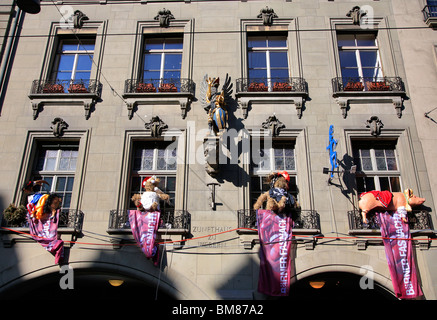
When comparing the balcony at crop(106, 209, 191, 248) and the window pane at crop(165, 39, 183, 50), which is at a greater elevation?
the window pane at crop(165, 39, 183, 50)

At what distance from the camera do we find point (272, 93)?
1227 cm

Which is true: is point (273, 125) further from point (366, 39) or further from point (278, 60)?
point (366, 39)

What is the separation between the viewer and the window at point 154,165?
38.5ft

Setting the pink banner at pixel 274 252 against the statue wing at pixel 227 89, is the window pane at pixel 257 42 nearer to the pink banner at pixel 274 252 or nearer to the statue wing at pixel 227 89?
the statue wing at pixel 227 89

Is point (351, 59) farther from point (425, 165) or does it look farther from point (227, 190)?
point (227, 190)

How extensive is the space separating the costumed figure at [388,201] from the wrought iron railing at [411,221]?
20cm

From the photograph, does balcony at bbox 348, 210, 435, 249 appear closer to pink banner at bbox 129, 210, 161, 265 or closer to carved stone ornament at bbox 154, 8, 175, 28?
pink banner at bbox 129, 210, 161, 265

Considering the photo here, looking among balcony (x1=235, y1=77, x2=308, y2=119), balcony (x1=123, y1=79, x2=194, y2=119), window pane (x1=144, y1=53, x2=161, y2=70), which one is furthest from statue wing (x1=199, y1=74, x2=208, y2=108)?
window pane (x1=144, y1=53, x2=161, y2=70)

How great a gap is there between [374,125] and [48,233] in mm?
9886

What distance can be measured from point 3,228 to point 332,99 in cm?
1035

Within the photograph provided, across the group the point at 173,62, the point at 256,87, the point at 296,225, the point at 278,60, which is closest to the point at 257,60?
the point at 278,60

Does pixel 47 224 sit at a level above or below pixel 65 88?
below

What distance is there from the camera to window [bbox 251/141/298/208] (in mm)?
11594

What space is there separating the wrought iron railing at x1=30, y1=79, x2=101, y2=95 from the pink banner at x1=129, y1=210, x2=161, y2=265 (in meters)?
4.51
